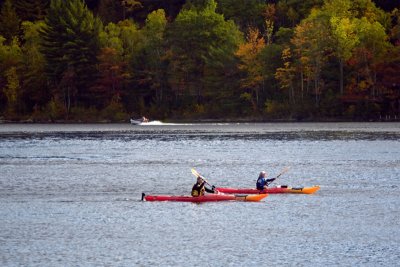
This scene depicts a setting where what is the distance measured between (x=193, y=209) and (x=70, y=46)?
4829 inches

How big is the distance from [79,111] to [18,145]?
5715 cm

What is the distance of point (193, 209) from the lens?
59531 millimetres

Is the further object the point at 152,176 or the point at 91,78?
the point at 91,78

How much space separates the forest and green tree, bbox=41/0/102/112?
21 cm

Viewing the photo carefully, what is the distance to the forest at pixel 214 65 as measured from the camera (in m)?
162

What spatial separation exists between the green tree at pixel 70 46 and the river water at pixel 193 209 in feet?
188

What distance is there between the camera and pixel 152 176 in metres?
82.5

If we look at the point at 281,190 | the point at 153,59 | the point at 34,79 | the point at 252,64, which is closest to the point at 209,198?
the point at 281,190

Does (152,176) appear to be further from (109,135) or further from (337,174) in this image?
(109,135)

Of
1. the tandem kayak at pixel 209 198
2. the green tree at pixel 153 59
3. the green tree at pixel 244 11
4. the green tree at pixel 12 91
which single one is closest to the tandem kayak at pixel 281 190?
the tandem kayak at pixel 209 198

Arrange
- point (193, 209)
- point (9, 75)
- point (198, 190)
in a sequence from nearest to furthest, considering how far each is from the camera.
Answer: point (193, 209), point (198, 190), point (9, 75)

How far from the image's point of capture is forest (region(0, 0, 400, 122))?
16162 cm

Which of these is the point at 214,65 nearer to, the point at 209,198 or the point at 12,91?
the point at 12,91

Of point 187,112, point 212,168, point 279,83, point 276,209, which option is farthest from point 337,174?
point 187,112
